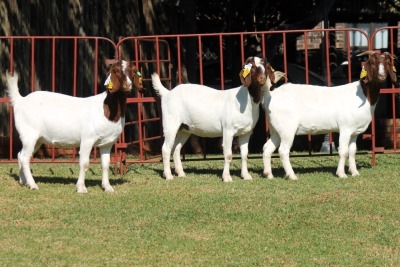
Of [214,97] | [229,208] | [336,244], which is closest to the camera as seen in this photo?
[336,244]

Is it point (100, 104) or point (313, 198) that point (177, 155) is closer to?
point (100, 104)

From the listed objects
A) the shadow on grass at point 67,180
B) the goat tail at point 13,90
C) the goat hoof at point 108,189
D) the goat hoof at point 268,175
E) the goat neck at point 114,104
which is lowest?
the goat hoof at point 268,175

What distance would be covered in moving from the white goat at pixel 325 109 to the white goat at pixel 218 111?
0.31 m

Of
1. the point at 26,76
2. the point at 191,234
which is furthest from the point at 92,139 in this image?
the point at 26,76

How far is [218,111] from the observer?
13094 millimetres

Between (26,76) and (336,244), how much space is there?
905cm

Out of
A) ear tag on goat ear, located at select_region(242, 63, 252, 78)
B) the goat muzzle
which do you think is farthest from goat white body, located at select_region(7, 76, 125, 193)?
the goat muzzle

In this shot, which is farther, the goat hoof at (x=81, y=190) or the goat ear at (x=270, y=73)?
the goat ear at (x=270, y=73)

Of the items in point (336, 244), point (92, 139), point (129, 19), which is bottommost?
point (336, 244)

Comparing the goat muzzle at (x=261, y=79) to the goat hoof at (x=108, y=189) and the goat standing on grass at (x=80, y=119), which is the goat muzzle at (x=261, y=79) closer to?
the goat standing on grass at (x=80, y=119)

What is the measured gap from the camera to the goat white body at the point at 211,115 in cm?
1291

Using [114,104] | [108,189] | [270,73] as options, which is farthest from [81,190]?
[270,73]

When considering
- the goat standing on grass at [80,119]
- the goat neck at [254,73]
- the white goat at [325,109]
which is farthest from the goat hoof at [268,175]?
the goat standing on grass at [80,119]

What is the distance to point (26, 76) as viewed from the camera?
17.3 m
